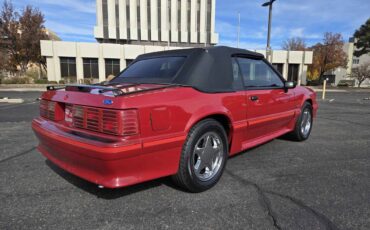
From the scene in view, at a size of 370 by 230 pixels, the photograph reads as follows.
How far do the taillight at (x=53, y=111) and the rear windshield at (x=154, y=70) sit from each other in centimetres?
99

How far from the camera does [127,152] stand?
2049 mm

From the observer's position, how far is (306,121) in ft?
16.3

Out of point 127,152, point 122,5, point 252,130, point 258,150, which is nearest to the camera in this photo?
point 127,152

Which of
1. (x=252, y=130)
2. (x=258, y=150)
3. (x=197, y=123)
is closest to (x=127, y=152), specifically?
(x=197, y=123)

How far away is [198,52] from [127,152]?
157 cm

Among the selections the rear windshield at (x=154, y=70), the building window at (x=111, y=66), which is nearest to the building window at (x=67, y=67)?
the building window at (x=111, y=66)

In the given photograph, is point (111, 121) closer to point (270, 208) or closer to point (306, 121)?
point (270, 208)

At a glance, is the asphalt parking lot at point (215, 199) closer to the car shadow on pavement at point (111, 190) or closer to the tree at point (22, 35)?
the car shadow on pavement at point (111, 190)

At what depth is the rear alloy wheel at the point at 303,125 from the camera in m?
4.61

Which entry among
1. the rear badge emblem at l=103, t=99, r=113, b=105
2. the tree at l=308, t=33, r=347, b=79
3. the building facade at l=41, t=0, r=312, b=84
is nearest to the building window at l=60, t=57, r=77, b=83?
the building facade at l=41, t=0, r=312, b=84

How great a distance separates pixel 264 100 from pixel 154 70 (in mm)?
1617

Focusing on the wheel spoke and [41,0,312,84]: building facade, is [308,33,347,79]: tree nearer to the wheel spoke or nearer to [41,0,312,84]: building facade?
[41,0,312,84]: building facade

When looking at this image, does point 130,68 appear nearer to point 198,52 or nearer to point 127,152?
point 198,52

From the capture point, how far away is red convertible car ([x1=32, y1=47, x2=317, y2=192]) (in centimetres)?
210
